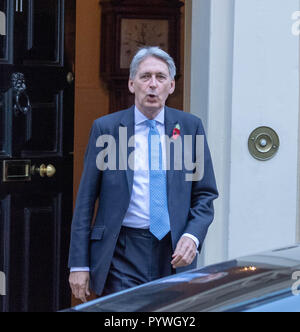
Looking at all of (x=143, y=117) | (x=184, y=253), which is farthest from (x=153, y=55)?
(x=184, y=253)

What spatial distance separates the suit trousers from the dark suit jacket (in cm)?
5

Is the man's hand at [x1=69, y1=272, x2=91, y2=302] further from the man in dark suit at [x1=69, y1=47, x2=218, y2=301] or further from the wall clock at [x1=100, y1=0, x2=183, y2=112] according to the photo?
the wall clock at [x1=100, y1=0, x2=183, y2=112]

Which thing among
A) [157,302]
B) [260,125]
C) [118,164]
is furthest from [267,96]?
[157,302]

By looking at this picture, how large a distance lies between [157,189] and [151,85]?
0.43 meters

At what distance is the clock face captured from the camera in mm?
6812

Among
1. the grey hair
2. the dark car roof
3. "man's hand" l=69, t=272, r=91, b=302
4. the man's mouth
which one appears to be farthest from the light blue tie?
the dark car roof

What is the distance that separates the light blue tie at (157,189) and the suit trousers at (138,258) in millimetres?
52

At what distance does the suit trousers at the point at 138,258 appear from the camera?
11.9 ft

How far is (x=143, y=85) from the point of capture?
3.65m

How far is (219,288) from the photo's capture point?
2.21 meters

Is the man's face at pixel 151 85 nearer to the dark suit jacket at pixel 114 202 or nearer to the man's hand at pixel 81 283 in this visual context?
the dark suit jacket at pixel 114 202

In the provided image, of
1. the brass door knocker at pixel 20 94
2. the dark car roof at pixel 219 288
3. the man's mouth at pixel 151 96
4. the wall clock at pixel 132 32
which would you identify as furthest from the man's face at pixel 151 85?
the wall clock at pixel 132 32
